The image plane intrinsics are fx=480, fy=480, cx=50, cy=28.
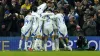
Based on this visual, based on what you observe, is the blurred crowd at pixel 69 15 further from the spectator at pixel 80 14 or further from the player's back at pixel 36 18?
the player's back at pixel 36 18

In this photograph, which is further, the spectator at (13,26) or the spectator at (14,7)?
the spectator at (14,7)

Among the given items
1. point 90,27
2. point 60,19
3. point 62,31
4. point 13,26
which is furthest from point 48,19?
point 13,26

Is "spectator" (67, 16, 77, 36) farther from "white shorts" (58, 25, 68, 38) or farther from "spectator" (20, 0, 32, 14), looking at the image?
"spectator" (20, 0, 32, 14)

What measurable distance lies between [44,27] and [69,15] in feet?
5.73

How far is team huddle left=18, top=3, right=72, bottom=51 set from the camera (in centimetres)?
2359

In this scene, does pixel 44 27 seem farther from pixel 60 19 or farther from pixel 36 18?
pixel 60 19

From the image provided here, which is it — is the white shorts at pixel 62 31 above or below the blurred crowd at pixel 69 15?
below

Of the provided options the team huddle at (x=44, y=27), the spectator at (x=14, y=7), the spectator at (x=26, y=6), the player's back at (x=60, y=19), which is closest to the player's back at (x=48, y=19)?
the team huddle at (x=44, y=27)

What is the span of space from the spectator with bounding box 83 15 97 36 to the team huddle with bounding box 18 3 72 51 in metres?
1.26

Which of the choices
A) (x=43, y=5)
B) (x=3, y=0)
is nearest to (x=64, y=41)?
(x=43, y=5)

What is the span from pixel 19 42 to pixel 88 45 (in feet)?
11.7

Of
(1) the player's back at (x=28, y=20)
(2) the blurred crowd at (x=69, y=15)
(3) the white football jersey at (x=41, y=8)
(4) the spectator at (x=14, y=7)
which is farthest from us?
(4) the spectator at (x=14, y=7)

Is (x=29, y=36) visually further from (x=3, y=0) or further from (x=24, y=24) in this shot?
(x=3, y=0)

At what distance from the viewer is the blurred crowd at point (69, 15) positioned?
24655 millimetres
